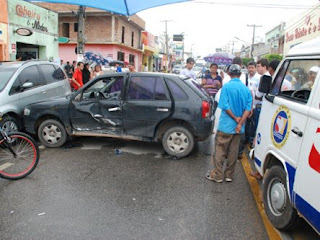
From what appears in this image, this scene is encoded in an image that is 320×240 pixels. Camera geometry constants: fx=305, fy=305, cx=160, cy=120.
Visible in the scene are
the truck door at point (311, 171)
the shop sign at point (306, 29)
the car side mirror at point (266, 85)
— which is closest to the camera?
the truck door at point (311, 171)

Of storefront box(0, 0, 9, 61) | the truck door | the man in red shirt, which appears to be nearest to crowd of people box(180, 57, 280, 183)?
the truck door

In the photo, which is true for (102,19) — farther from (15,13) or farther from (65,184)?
(65,184)

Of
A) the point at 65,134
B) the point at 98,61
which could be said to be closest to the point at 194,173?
the point at 65,134

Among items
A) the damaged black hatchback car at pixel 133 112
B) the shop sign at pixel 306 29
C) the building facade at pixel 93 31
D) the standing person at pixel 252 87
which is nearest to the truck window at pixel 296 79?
the damaged black hatchback car at pixel 133 112

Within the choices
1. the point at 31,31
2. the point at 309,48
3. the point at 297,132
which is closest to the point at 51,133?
the point at 297,132

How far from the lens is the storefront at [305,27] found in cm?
2103

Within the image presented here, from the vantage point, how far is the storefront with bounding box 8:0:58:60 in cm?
1394

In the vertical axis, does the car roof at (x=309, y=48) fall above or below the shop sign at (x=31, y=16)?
below

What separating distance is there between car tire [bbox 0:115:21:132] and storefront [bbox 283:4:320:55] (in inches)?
712

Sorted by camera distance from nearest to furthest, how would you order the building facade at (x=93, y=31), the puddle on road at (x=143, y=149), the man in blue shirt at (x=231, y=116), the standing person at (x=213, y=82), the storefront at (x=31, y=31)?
the man in blue shirt at (x=231, y=116), the puddle on road at (x=143, y=149), the standing person at (x=213, y=82), the storefront at (x=31, y=31), the building facade at (x=93, y=31)

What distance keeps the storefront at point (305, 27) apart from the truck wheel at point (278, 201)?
1832 cm

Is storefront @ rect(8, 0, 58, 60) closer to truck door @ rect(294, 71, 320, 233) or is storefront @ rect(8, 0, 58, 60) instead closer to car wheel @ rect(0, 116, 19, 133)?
car wheel @ rect(0, 116, 19, 133)

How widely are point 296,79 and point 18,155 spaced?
4.07 m

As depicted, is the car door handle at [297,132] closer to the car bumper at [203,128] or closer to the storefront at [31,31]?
the car bumper at [203,128]
